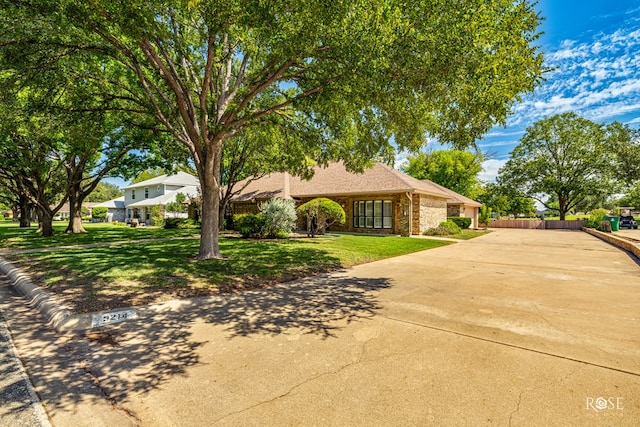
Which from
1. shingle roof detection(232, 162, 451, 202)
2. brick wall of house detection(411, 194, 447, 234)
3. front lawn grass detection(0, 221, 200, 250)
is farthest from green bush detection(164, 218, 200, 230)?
brick wall of house detection(411, 194, 447, 234)

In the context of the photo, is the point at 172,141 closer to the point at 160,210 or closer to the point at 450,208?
the point at 160,210

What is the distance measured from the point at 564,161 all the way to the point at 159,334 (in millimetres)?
49239

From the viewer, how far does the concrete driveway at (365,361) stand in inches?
105

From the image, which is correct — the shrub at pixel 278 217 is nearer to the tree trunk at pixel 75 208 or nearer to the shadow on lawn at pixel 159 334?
the shadow on lawn at pixel 159 334

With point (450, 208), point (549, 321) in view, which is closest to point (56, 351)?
point (549, 321)

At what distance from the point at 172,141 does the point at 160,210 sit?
66.9ft

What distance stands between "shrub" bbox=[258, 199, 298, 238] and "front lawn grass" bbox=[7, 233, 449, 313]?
13.6 ft

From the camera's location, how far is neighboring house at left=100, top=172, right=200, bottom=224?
36.9m

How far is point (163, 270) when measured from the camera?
8172 millimetres

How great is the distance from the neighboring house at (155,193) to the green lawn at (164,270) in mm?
26562

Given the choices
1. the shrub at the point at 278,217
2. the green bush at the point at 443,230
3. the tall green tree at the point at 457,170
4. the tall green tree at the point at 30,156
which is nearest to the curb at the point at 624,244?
the green bush at the point at 443,230

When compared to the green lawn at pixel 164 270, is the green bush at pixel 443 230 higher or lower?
higher

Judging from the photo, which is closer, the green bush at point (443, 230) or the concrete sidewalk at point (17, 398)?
the concrete sidewalk at point (17, 398)

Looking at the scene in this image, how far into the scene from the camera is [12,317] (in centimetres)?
518
